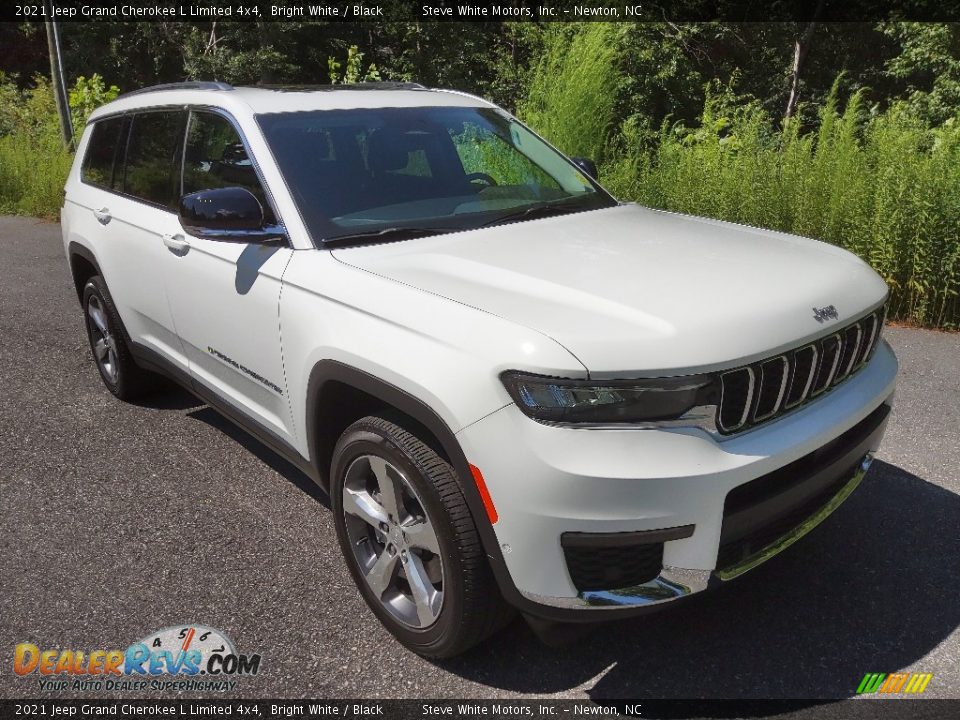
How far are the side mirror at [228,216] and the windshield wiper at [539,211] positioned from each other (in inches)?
34.3

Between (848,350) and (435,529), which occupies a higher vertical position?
(848,350)

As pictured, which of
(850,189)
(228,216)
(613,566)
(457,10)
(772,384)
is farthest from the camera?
(457,10)

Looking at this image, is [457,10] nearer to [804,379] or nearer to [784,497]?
[804,379]

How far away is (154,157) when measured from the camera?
411cm

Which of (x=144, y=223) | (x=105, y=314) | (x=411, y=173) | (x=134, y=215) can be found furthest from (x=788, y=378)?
(x=105, y=314)

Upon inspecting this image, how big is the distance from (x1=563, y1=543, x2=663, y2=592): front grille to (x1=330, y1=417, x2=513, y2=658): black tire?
0.98 feet

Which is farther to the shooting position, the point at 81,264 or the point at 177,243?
the point at 81,264

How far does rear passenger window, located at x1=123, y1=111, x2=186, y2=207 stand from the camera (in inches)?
153

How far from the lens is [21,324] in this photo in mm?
6805

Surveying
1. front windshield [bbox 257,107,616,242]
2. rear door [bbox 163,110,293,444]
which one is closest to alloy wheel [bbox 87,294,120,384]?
rear door [bbox 163,110,293,444]

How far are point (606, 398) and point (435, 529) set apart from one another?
68cm

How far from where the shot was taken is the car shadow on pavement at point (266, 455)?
3846mm

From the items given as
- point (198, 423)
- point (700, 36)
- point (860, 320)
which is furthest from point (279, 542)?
point (700, 36)

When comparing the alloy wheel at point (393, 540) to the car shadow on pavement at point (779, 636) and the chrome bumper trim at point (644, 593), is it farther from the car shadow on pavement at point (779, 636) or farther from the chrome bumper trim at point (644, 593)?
the chrome bumper trim at point (644, 593)
